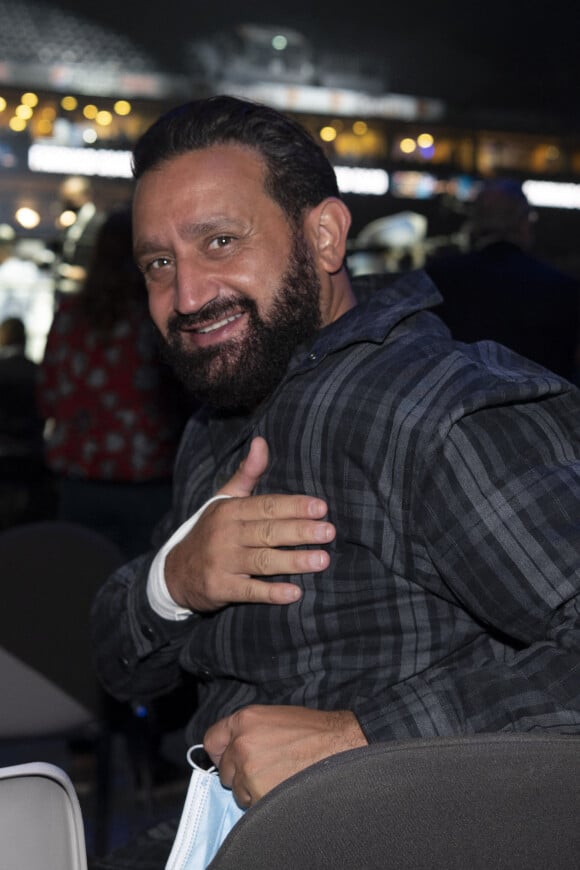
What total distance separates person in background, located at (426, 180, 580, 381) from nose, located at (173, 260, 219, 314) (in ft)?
3.92

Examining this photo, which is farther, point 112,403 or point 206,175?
point 112,403

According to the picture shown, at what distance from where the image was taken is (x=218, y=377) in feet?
4.37

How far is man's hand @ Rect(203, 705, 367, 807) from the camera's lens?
100 cm

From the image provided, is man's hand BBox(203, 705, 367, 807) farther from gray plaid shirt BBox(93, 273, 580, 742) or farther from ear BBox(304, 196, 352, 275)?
ear BBox(304, 196, 352, 275)

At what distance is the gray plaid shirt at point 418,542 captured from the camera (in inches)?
38.8

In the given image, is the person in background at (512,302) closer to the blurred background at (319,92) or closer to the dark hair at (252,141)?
the dark hair at (252,141)

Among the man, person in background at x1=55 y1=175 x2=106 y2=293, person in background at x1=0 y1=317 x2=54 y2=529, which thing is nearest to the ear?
the man

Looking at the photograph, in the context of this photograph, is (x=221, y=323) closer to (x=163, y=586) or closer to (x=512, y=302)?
(x=163, y=586)

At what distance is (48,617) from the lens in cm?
224

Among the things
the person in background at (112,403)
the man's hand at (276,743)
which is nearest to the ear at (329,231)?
the man's hand at (276,743)

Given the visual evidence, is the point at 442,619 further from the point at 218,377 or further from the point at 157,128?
the point at 157,128

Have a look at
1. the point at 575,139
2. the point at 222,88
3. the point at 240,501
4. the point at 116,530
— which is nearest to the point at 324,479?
the point at 240,501

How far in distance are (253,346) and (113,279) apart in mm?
1641

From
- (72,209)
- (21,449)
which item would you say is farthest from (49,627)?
(72,209)
